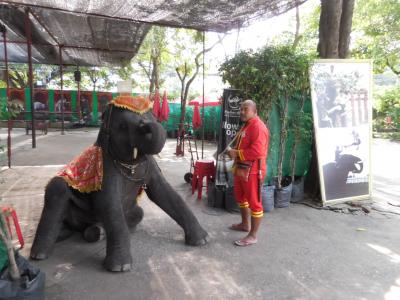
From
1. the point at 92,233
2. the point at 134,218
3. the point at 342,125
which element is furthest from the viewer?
the point at 342,125

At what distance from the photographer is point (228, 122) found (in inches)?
229

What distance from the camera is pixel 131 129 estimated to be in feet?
11.7

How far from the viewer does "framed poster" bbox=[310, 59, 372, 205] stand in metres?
5.81

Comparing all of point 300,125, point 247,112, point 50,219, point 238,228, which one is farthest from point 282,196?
point 50,219

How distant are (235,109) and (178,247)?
2521 millimetres

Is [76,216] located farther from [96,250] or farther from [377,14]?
[377,14]

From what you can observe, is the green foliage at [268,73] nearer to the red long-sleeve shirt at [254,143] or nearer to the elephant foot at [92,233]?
the red long-sleeve shirt at [254,143]

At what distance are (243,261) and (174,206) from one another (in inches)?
39.1

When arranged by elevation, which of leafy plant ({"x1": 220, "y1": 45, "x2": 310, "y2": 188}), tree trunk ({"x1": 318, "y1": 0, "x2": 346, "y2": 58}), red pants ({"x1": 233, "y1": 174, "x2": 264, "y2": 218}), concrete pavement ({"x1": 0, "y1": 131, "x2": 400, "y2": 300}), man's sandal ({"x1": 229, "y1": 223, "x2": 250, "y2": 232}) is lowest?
concrete pavement ({"x1": 0, "y1": 131, "x2": 400, "y2": 300})

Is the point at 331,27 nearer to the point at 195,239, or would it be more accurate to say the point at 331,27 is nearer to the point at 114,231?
the point at 195,239

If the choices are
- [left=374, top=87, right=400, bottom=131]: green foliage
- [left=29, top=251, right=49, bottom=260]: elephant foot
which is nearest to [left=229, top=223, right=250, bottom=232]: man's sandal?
[left=29, top=251, right=49, bottom=260]: elephant foot

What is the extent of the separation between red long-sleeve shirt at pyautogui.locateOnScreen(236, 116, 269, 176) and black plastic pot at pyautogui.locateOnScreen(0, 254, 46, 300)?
97.2 inches

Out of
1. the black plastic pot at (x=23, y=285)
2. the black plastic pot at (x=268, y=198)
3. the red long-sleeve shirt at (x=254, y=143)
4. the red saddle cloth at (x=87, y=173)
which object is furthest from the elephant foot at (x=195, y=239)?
the black plastic pot at (x=23, y=285)

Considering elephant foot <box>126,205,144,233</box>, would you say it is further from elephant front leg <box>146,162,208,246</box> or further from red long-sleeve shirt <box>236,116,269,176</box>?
red long-sleeve shirt <box>236,116,269,176</box>
